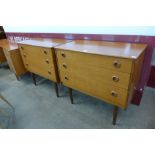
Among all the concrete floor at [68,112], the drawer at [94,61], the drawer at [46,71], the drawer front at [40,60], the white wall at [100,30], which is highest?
the white wall at [100,30]

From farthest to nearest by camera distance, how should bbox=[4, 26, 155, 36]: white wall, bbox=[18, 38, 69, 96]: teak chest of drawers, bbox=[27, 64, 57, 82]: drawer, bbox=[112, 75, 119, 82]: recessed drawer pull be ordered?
bbox=[27, 64, 57, 82]: drawer → bbox=[18, 38, 69, 96]: teak chest of drawers → bbox=[4, 26, 155, 36]: white wall → bbox=[112, 75, 119, 82]: recessed drawer pull

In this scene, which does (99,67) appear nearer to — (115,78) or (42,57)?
(115,78)

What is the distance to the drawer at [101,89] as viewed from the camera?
1268 millimetres

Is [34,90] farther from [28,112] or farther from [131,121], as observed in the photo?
[131,121]

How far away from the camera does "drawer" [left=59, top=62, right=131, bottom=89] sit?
1183 mm

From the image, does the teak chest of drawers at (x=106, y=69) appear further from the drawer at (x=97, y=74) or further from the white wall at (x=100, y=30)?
the white wall at (x=100, y=30)

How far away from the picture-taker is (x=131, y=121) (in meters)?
1.54

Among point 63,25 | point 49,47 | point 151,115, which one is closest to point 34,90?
point 49,47

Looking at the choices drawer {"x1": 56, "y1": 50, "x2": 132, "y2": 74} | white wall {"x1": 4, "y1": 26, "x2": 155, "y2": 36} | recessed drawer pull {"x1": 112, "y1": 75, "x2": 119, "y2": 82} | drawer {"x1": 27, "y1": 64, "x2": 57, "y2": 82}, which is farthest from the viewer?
drawer {"x1": 27, "y1": 64, "x2": 57, "y2": 82}

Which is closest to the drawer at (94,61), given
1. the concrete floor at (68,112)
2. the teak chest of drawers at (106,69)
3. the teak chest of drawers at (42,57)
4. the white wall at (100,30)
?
the teak chest of drawers at (106,69)

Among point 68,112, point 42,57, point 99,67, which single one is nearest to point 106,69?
point 99,67

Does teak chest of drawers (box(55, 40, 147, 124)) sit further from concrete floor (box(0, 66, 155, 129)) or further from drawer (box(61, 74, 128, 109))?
concrete floor (box(0, 66, 155, 129))

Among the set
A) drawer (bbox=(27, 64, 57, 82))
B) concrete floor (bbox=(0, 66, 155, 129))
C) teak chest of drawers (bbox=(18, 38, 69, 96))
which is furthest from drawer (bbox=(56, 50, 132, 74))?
concrete floor (bbox=(0, 66, 155, 129))

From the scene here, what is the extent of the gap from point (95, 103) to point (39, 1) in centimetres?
163
